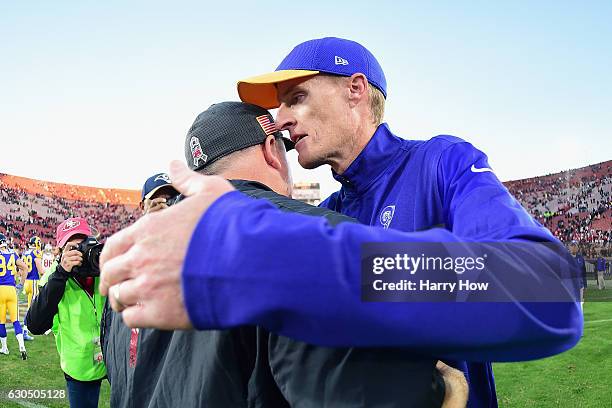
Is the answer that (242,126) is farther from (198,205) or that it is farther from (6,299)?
(6,299)

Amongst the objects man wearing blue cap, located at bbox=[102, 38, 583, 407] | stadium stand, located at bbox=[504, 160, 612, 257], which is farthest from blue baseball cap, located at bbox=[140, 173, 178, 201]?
stadium stand, located at bbox=[504, 160, 612, 257]

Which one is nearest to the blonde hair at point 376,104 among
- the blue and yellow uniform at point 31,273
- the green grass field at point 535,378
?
the green grass field at point 535,378

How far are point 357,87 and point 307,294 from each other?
1.70 meters

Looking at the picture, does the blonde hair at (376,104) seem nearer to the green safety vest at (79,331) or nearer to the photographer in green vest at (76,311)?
the photographer in green vest at (76,311)

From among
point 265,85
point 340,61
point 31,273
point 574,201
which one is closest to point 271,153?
point 265,85

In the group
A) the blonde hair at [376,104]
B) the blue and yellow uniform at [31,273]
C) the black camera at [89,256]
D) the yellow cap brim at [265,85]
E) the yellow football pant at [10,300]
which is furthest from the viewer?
the blue and yellow uniform at [31,273]

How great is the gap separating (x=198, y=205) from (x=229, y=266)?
116 mm

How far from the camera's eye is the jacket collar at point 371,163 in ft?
7.47

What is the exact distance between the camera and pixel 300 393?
1006 millimetres

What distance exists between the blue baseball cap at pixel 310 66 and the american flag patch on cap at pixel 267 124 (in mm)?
375

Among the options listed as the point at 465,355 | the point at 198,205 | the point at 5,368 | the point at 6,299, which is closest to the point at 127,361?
the point at 198,205

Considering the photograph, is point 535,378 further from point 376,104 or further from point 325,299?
point 325,299

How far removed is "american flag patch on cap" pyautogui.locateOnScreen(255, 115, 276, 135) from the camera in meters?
1.75

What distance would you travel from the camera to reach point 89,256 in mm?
5297
